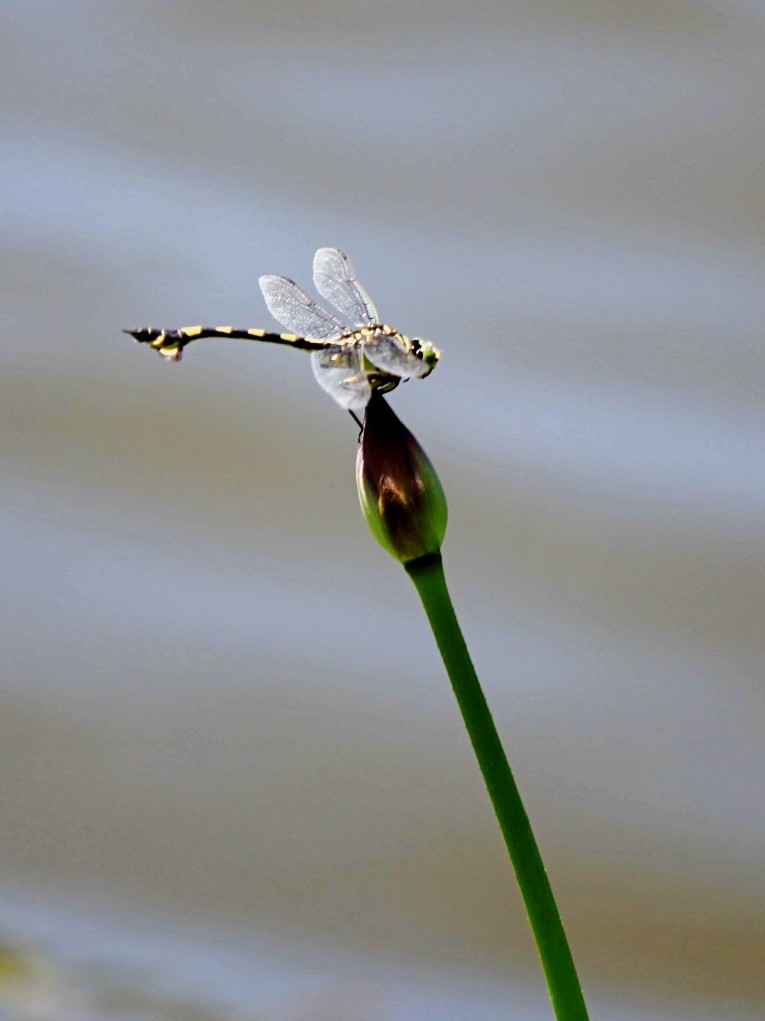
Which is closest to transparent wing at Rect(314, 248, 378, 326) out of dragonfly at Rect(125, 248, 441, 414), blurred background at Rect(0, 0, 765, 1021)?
dragonfly at Rect(125, 248, 441, 414)

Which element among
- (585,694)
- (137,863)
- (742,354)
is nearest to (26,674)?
(137,863)

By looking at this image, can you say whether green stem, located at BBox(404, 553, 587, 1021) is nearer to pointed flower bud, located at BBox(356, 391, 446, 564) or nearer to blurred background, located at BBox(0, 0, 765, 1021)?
pointed flower bud, located at BBox(356, 391, 446, 564)

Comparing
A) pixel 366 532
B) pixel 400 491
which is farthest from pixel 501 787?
pixel 366 532

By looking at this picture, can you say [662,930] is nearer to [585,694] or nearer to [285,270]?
[585,694]

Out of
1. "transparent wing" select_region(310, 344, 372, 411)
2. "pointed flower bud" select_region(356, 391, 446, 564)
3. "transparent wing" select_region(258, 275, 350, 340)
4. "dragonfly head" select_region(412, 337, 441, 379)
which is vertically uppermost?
"transparent wing" select_region(258, 275, 350, 340)

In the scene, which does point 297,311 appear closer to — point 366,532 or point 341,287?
point 341,287

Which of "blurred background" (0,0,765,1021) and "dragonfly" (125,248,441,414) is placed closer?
"dragonfly" (125,248,441,414)
